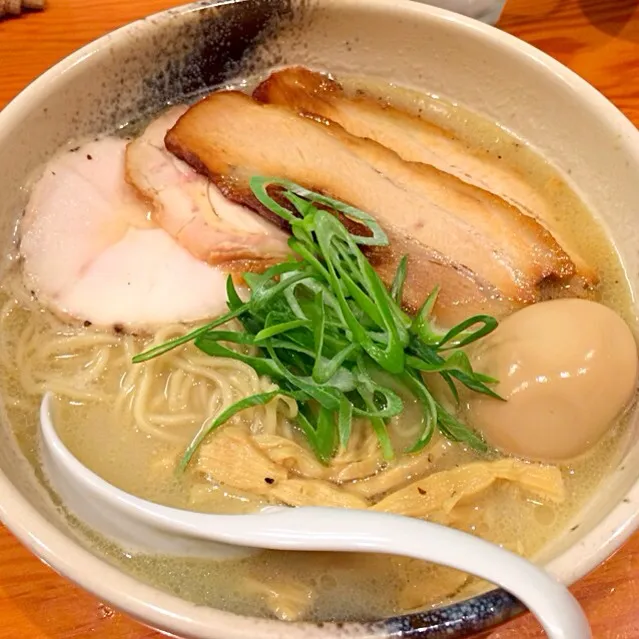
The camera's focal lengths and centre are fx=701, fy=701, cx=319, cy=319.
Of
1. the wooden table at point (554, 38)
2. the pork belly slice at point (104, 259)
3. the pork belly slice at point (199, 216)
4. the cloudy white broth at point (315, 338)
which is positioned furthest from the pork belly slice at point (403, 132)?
the wooden table at point (554, 38)

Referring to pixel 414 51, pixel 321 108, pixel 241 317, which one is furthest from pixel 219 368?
pixel 414 51

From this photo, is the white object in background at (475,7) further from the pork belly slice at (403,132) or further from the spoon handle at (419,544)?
the spoon handle at (419,544)

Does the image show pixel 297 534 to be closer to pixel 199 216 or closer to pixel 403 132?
pixel 199 216

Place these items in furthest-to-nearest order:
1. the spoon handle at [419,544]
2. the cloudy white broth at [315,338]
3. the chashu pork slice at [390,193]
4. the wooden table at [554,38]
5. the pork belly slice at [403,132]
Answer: the wooden table at [554,38], the pork belly slice at [403,132], the chashu pork slice at [390,193], the cloudy white broth at [315,338], the spoon handle at [419,544]

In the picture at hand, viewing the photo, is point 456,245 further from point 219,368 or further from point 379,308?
point 219,368

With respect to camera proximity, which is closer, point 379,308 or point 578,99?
point 379,308

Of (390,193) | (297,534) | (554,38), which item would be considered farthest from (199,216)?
(554,38)

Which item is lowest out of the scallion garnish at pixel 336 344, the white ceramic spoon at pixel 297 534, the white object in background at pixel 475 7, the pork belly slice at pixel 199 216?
the white ceramic spoon at pixel 297 534
